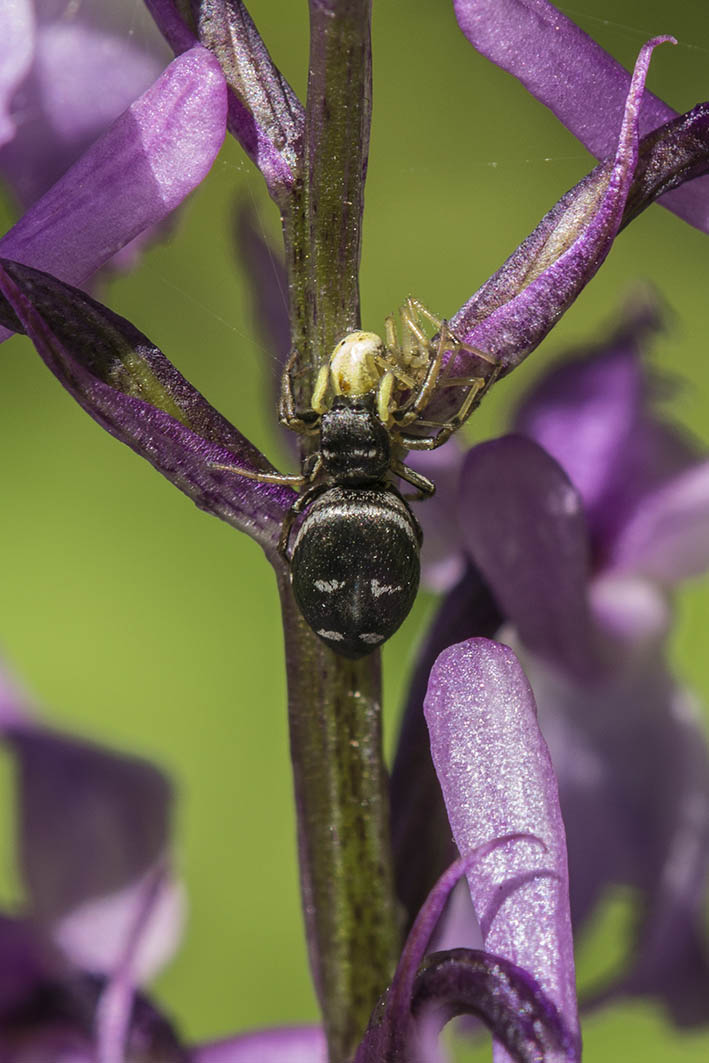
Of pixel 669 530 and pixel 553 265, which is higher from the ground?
pixel 553 265

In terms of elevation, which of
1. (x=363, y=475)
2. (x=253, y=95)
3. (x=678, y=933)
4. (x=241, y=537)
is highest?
(x=253, y=95)

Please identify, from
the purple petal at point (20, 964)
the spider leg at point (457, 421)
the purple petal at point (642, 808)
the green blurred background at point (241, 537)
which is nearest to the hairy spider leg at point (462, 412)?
the spider leg at point (457, 421)

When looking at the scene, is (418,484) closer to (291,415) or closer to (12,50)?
(291,415)

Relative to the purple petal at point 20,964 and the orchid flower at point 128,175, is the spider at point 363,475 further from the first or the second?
the purple petal at point 20,964

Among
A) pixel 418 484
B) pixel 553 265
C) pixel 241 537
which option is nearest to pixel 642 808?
pixel 418 484

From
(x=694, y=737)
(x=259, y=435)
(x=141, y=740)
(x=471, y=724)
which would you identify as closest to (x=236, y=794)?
(x=141, y=740)

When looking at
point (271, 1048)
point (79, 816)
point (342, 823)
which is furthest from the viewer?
point (79, 816)

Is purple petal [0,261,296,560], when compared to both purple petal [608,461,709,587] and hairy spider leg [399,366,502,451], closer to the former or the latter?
hairy spider leg [399,366,502,451]

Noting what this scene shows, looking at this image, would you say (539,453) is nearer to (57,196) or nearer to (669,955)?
(57,196)
